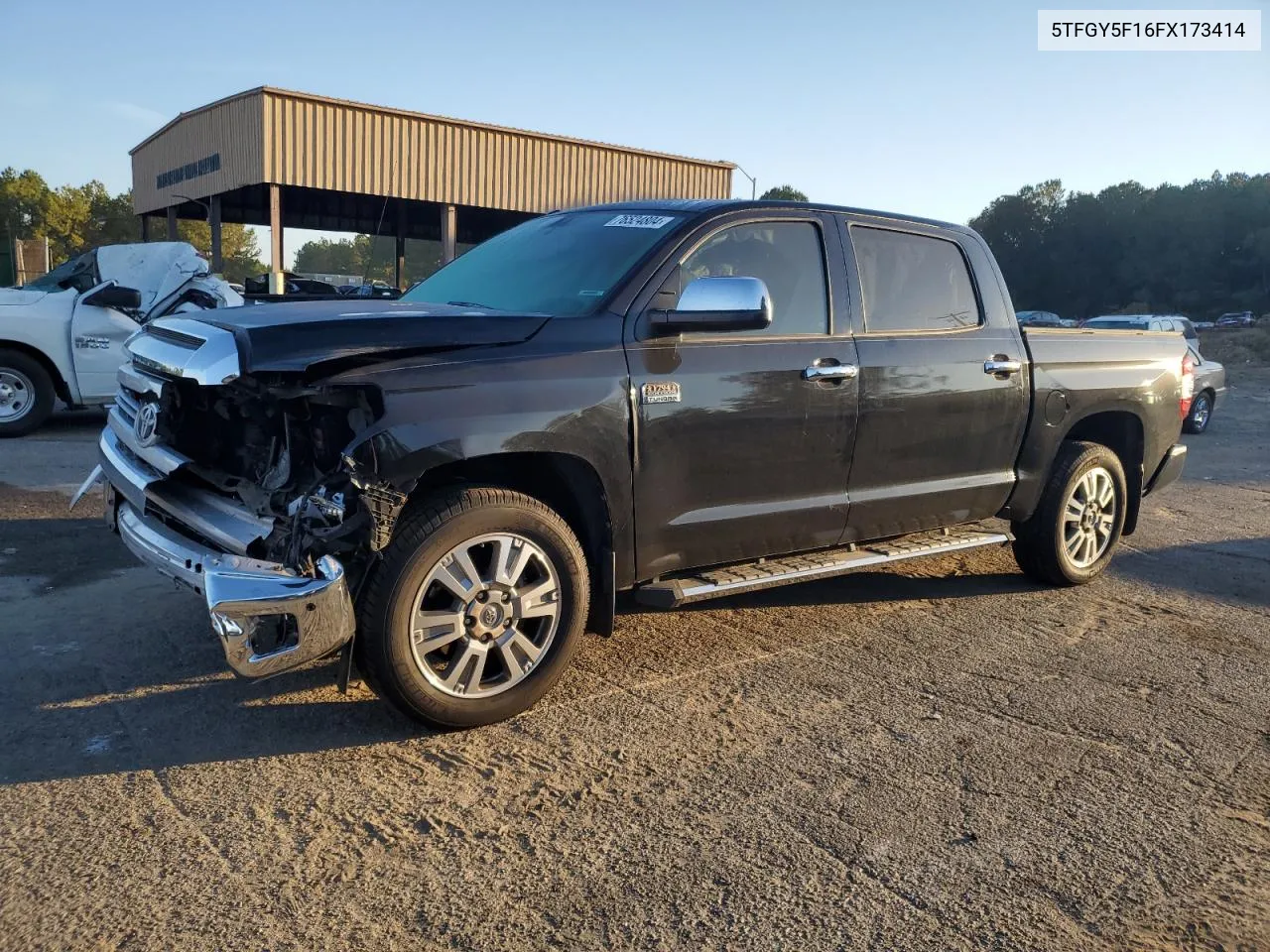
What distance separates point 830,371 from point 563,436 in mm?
1388

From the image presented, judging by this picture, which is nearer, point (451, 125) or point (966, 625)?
point (966, 625)

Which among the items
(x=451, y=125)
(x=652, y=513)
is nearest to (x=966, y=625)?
(x=652, y=513)

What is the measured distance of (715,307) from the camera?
378 centimetres

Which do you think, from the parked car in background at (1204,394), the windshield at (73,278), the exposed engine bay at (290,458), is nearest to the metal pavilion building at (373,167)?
the parked car in background at (1204,394)

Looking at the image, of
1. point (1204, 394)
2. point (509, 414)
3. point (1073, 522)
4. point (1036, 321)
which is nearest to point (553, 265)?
point (509, 414)

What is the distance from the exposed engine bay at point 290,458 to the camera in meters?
3.22

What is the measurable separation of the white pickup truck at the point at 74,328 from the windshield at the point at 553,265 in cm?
548

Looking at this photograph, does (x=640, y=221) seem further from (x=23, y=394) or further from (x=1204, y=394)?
(x=1204, y=394)

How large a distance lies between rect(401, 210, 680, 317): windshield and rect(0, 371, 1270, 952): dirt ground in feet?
5.16

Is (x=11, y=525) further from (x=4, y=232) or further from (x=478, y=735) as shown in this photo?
(x=4, y=232)

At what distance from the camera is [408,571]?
3262 mm

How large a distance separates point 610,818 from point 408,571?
1.02m

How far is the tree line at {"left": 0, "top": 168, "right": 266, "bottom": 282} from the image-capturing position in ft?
164

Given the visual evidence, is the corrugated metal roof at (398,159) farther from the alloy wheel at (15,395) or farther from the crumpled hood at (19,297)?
the alloy wheel at (15,395)
